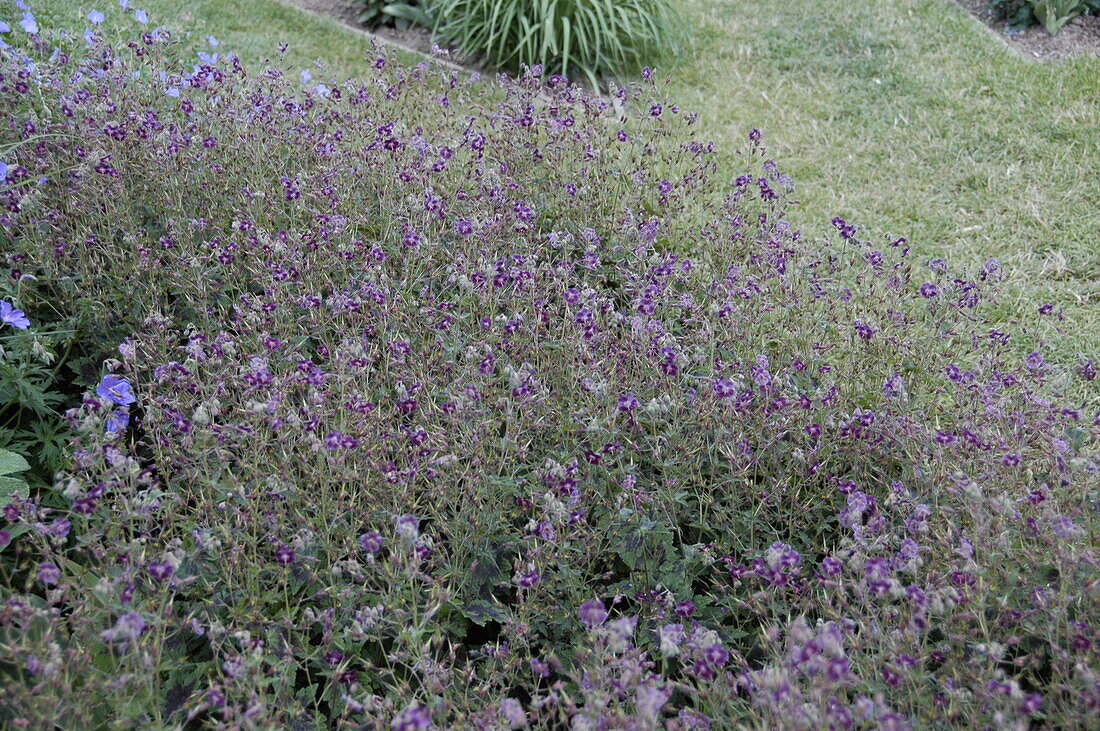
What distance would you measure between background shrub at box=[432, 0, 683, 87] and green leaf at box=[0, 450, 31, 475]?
14.8ft

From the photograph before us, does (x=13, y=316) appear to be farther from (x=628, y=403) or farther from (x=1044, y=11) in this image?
(x=1044, y=11)

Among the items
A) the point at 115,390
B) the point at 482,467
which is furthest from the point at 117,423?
the point at 482,467

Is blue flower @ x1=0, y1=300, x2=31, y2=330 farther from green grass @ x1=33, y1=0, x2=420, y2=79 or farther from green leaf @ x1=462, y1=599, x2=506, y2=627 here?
green grass @ x1=33, y1=0, x2=420, y2=79

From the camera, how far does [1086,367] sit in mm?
2641

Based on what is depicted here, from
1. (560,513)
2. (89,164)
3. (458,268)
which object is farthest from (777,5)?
(560,513)

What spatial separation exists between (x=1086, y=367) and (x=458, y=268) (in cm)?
197

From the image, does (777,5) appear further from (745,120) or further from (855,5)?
(745,120)

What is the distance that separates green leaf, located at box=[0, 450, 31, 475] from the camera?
2346 mm

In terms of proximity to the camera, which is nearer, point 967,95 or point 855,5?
point 967,95

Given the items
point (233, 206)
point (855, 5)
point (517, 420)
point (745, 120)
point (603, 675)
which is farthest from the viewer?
point (855, 5)

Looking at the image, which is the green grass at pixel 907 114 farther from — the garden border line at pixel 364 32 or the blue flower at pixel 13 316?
the blue flower at pixel 13 316

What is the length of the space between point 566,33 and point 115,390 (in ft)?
14.7

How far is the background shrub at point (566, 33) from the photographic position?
20.5 ft

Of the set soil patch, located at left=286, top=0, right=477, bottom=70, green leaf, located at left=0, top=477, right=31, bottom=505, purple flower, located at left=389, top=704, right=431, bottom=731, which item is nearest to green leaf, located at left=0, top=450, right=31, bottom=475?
green leaf, located at left=0, top=477, right=31, bottom=505
